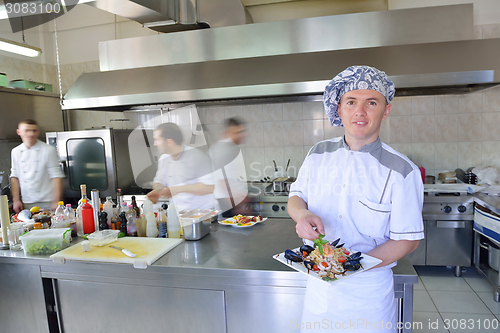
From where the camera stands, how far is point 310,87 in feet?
8.61

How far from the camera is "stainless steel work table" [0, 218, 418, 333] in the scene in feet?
5.40

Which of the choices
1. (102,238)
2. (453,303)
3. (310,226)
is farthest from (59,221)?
(453,303)

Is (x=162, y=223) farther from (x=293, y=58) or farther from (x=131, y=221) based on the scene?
(x=293, y=58)

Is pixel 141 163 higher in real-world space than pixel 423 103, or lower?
lower

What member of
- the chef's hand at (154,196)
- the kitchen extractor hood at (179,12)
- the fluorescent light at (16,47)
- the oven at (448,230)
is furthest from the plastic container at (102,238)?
the oven at (448,230)

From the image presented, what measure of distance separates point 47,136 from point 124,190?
45.0 inches

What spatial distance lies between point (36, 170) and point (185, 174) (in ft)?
6.64

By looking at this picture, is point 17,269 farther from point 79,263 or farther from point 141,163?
point 141,163

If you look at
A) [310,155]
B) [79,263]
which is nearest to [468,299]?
[310,155]

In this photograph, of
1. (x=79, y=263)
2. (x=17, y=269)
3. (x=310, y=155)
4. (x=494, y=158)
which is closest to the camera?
(x=310, y=155)

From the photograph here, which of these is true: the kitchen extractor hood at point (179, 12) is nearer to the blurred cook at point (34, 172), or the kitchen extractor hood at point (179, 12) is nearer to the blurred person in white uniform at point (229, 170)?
the blurred person in white uniform at point (229, 170)

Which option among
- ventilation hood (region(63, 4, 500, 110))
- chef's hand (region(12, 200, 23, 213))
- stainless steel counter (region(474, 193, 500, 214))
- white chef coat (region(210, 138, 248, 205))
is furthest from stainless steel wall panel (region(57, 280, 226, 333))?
stainless steel counter (region(474, 193, 500, 214))

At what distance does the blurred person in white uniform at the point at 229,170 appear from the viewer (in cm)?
295

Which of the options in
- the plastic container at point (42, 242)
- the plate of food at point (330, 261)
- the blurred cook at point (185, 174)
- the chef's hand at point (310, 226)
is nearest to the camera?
the plate of food at point (330, 261)
